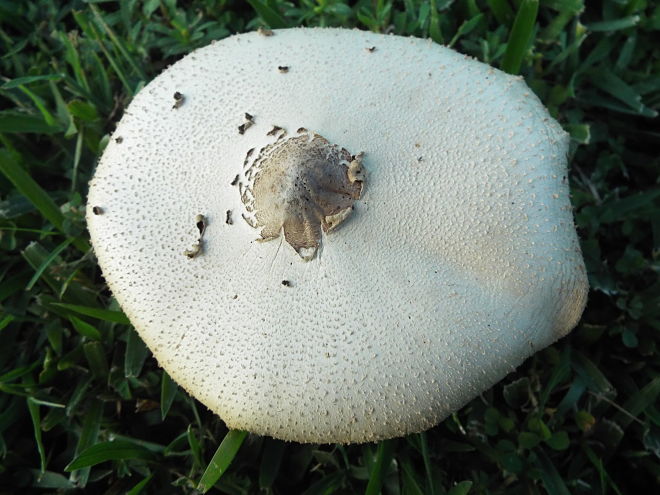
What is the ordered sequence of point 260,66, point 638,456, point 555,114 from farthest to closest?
point 555,114, point 638,456, point 260,66

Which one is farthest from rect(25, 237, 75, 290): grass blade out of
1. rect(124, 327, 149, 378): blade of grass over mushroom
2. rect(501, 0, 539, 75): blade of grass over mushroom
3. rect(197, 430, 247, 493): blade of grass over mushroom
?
rect(501, 0, 539, 75): blade of grass over mushroom

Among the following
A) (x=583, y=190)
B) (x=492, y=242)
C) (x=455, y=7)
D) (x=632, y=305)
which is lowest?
(x=632, y=305)

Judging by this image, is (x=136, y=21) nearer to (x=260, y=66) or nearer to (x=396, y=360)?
(x=260, y=66)

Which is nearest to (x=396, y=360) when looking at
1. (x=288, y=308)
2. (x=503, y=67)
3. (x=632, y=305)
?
Answer: (x=288, y=308)

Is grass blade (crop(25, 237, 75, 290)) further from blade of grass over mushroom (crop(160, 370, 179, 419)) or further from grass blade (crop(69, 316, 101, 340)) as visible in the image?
blade of grass over mushroom (crop(160, 370, 179, 419))

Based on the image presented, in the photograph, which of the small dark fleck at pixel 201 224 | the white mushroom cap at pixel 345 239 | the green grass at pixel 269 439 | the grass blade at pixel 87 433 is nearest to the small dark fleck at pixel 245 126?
the white mushroom cap at pixel 345 239

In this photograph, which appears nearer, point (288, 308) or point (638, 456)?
point (288, 308)

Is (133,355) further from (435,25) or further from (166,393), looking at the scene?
(435,25)
